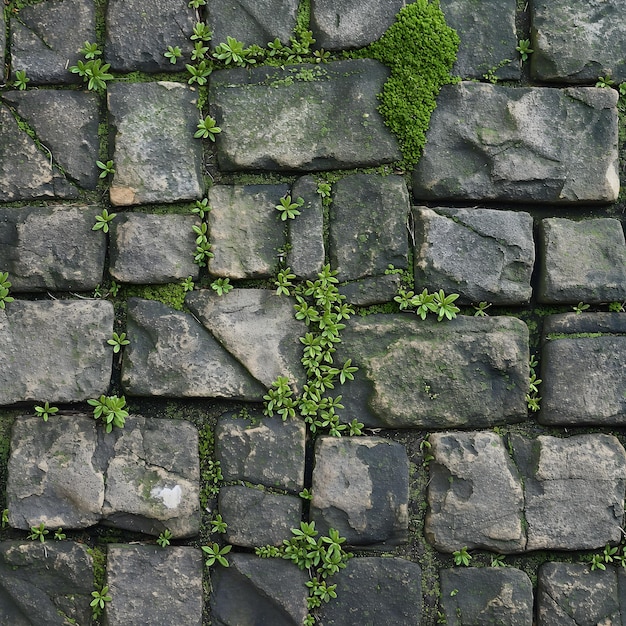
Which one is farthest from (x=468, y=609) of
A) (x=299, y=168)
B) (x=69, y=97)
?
(x=69, y=97)

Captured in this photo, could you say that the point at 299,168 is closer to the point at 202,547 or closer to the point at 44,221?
the point at 44,221

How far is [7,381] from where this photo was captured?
231 centimetres

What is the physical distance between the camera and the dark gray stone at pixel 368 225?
7.86 feet

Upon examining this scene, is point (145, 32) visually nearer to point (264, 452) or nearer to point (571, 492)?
point (264, 452)

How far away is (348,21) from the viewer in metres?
2.45

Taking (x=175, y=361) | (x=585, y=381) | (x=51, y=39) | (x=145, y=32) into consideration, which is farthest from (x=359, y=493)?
(x=51, y=39)

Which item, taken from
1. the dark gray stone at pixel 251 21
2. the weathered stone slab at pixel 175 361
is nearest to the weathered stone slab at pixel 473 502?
the weathered stone slab at pixel 175 361

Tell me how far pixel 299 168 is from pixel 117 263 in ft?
2.38

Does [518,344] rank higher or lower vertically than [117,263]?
lower

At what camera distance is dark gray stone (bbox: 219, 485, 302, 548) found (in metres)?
2.31

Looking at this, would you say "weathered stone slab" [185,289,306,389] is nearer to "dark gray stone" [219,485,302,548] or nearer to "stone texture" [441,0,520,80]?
"dark gray stone" [219,485,302,548]

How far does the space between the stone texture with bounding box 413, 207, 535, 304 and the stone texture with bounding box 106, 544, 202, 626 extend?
50.7 inches

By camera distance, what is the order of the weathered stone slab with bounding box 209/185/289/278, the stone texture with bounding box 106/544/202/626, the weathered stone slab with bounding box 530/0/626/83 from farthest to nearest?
Result: the weathered stone slab with bounding box 530/0/626/83
the weathered stone slab with bounding box 209/185/289/278
the stone texture with bounding box 106/544/202/626

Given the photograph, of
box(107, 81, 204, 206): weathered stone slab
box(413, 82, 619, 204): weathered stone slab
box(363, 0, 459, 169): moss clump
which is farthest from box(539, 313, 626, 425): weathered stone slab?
box(107, 81, 204, 206): weathered stone slab
